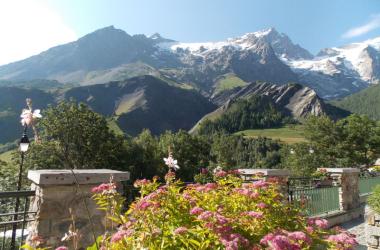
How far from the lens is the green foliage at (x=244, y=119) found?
14362 cm

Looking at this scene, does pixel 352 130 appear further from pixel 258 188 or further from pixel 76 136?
pixel 258 188

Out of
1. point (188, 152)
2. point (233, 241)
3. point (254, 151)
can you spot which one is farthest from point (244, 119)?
point (233, 241)

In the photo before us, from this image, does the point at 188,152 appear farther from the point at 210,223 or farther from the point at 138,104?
the point at 138,104

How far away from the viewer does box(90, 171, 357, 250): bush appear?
9.35 feet

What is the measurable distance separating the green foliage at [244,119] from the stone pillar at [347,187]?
12319 centimetres

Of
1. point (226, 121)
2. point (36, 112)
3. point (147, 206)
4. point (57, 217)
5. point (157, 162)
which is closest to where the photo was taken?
point (36, 112)

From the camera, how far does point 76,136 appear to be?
109 ft

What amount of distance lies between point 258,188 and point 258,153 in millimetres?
99359

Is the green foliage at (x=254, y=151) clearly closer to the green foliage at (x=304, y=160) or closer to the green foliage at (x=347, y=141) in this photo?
the green foliage at (x=304, y=160)

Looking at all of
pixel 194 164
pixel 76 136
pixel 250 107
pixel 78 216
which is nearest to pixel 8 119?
pixel 250 107

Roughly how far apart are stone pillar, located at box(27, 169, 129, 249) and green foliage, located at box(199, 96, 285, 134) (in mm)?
131963

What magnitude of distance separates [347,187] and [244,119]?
445ft

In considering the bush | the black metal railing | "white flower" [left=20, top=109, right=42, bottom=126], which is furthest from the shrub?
"white flower" [left=20, top=109, right=42, bottom=126]

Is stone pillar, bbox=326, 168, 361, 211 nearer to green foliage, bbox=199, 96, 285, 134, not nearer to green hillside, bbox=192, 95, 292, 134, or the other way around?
green foliage, bbox=199, 96, 285, 134
